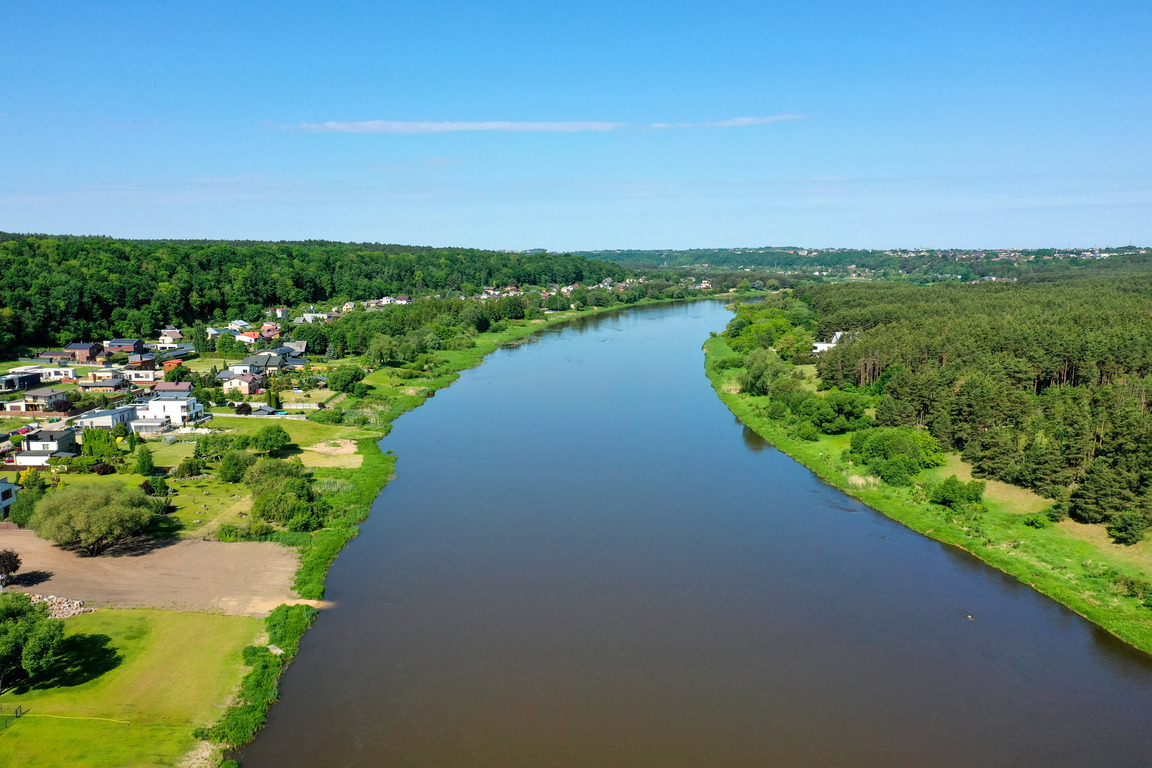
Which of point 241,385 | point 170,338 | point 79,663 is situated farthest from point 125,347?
point 79,663

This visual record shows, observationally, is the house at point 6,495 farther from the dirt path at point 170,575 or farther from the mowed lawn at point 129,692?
the mowed lawn at point 129,692

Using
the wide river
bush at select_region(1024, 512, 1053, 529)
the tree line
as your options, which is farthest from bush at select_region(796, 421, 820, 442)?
bush at select_region(1024, 512, 1053, 529)

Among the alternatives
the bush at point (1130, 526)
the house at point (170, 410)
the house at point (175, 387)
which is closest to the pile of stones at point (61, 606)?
the house at point (170, 410)

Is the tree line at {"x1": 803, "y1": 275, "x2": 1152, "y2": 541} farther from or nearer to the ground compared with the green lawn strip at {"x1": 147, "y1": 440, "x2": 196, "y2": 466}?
farther from the ground

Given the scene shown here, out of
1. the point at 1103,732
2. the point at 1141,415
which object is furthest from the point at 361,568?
the point at 1141,415

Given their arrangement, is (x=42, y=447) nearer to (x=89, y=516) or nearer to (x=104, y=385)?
(x=89, y=516)

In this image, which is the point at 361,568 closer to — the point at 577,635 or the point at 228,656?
the point at 228,656

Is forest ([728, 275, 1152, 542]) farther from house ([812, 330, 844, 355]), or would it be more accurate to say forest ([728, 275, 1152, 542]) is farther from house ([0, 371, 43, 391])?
house ([0, 371, 43, 391])
